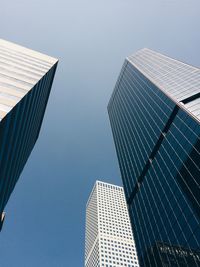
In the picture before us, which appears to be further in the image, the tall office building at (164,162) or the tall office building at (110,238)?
the tall office building at (110,238)

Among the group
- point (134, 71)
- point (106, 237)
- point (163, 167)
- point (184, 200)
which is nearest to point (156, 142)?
point (163, 167)

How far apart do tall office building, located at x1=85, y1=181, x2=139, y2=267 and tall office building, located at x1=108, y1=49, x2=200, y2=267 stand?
62409 mm

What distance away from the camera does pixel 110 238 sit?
159 meters

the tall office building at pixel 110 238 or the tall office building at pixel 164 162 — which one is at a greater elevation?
the tall office building at pixel 164 162

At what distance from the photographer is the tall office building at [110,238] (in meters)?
142

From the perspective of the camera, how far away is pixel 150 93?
9625 centimetres

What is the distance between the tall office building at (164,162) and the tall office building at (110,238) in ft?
205

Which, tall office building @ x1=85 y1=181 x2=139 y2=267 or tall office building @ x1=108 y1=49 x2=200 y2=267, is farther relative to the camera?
tall office building @ x1=85 y1=181 x2=139 y2=267

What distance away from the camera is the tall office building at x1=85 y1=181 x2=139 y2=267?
142m

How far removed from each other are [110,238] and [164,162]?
108565 mm

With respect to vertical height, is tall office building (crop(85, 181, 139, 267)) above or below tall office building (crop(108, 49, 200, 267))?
below

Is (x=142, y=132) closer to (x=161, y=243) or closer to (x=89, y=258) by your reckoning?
(x=161, y=243)

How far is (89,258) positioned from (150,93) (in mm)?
108389

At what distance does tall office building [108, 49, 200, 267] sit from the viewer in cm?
4739
